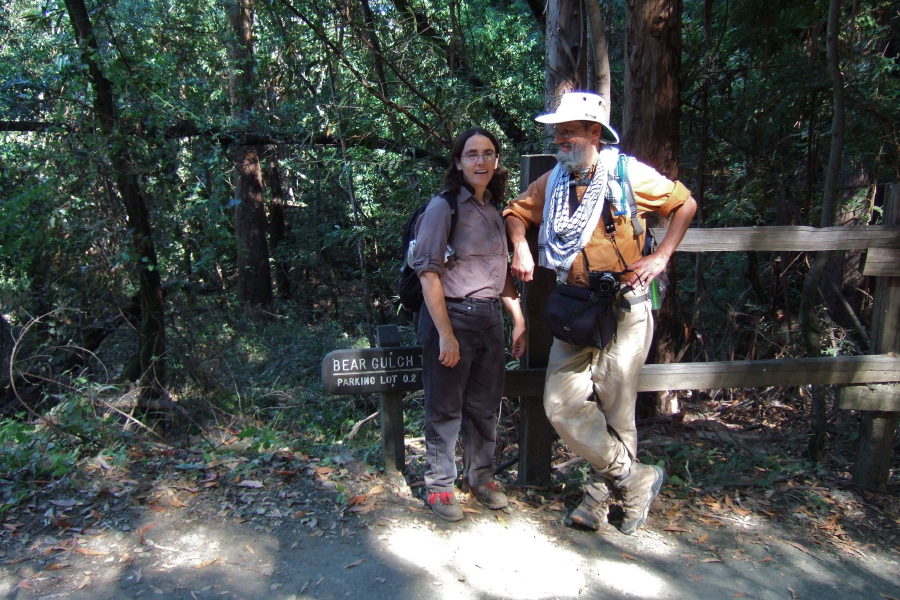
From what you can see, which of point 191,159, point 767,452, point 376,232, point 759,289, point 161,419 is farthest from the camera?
point 376,232

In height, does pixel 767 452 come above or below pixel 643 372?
below

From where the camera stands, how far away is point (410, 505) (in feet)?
13.5

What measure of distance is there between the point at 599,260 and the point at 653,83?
6.87 feet

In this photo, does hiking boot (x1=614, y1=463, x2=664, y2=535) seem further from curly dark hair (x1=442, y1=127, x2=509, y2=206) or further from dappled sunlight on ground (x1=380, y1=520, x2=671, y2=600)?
curly dark hair (x1=442, y1=127, x2=509, y2=206)

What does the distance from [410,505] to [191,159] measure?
185 inches

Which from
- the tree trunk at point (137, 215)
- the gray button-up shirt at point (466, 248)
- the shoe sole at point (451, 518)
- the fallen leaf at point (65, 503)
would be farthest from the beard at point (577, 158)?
the tree trunk at point (137, 215)

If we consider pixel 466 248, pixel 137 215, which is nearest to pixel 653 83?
pixel 466 248

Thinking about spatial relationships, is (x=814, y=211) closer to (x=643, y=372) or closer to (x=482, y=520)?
(x=643, y=372)

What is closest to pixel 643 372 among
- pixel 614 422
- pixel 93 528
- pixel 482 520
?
pixel 614 422

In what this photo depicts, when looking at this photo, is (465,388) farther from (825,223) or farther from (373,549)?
(825,223)

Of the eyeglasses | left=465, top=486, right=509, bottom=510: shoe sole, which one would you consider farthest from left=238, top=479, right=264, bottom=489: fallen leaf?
the eyeglasses

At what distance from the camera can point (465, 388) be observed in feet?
12.8

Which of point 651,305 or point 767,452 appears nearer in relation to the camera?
point 651,305

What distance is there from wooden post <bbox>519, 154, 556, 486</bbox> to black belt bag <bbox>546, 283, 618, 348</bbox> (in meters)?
0.42
